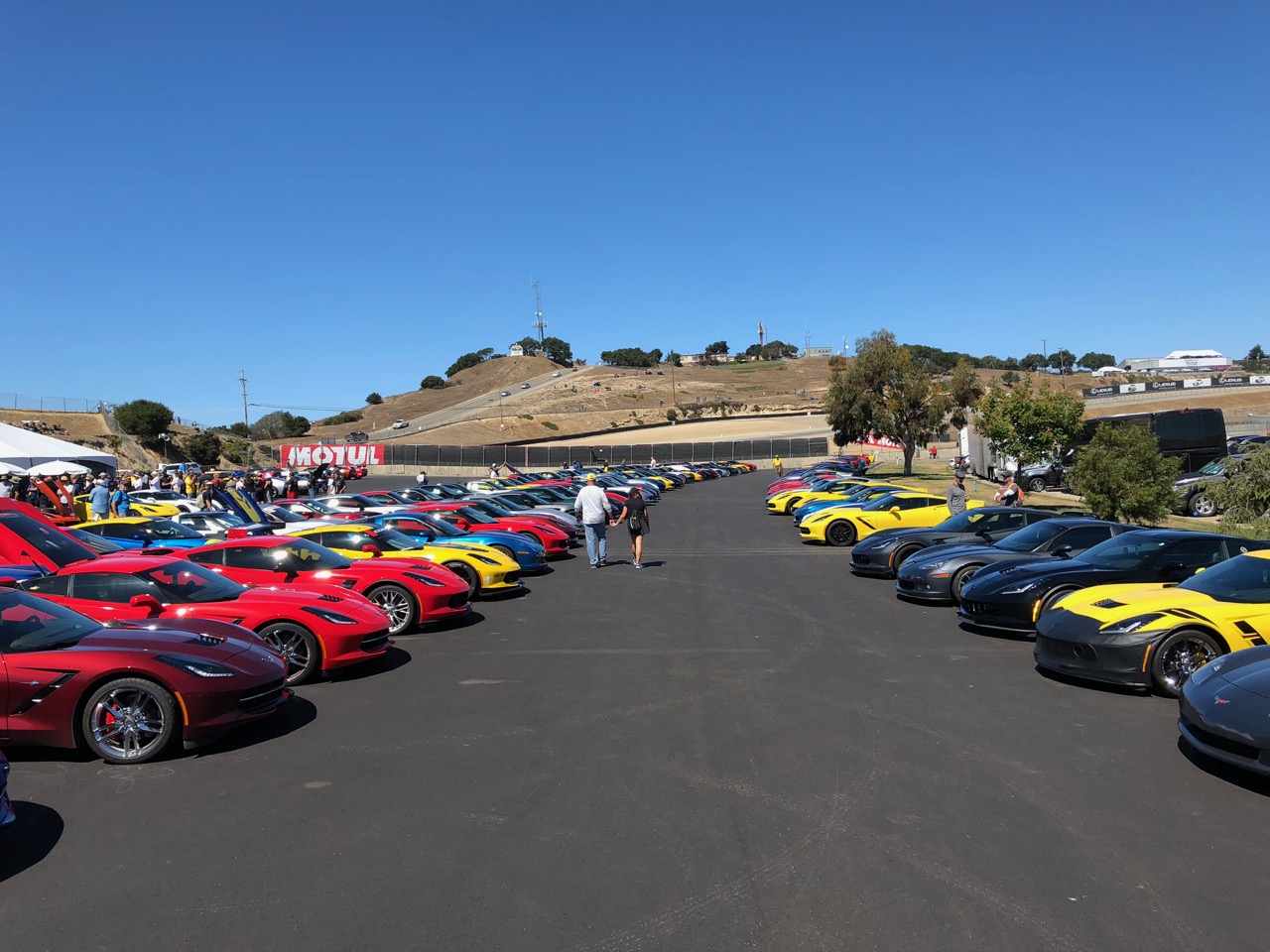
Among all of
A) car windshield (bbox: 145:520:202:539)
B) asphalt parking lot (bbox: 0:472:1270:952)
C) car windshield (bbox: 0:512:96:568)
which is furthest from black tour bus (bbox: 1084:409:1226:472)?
car windshield (bbox: 0:512:96:568)

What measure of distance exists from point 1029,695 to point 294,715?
6.22 meters

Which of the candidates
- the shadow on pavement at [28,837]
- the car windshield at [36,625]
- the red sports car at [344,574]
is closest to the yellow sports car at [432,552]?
the red sports car at [344,574]

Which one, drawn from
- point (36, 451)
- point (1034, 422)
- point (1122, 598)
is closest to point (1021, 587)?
point (1122, 598)

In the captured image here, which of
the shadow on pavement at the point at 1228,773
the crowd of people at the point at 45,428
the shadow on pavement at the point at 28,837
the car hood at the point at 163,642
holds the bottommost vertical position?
the shadow on pavement at the point at 1228,773

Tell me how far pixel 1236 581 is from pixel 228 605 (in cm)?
919

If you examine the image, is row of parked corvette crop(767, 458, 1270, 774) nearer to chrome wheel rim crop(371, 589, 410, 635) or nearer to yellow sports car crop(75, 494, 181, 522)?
chrome wheel rim crop(371, 589, 410, 635)

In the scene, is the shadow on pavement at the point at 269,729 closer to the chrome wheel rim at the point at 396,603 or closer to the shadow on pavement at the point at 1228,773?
the chrome wheel rim at the point at 396,603

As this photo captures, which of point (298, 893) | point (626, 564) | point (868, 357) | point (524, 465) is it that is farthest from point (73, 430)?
point (298, 893)

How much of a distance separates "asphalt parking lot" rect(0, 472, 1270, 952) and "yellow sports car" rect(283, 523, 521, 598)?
4.62 metres

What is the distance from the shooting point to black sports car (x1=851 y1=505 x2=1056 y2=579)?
14758 mm

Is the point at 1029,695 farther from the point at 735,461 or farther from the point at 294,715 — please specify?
the point at 735,461

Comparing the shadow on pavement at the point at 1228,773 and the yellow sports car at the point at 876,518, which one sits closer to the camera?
the shadow on pavement at the point at 1228,773

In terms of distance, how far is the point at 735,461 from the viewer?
7450cm

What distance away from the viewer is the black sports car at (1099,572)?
9891mm
